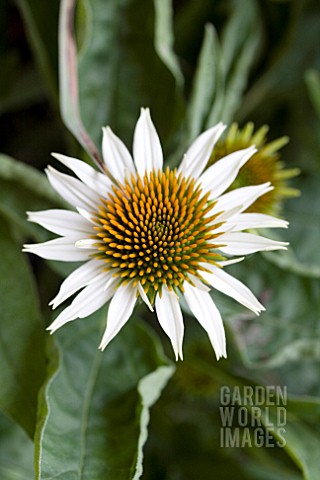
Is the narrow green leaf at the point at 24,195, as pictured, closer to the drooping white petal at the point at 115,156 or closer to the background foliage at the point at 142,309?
the background foliage at the point at 142,309

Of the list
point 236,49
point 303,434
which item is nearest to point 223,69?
point 236,49

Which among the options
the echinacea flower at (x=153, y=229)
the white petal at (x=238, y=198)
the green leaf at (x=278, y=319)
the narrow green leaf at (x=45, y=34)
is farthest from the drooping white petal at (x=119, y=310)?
the narrow green leaf at (x=45, y=34)

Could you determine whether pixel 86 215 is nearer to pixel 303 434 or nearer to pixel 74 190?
pixel 74 190

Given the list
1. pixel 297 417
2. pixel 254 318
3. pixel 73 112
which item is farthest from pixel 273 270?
pixel 73 112

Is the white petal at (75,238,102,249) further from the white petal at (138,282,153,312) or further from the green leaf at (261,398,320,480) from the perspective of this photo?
the green leaf at (261,398,320,480)

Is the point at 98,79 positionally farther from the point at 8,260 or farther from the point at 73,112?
the point at 8,260

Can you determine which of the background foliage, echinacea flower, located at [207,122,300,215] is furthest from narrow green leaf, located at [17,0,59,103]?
echinacea flower, located at [207,122,300,215]
